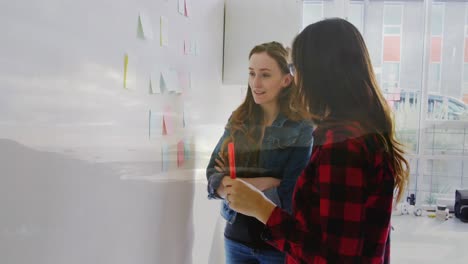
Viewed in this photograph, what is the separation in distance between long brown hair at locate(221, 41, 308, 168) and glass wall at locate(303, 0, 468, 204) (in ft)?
3.06

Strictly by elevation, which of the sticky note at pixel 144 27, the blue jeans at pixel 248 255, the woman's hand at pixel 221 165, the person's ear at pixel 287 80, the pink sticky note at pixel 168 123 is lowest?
the blue jeans at pixel 248 255

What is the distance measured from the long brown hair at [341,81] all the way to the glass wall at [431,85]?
1.29 meters

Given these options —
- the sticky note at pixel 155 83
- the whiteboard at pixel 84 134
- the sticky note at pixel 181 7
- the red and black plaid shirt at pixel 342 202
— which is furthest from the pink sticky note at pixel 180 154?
the red and black plaid shirt at pixel 342 202

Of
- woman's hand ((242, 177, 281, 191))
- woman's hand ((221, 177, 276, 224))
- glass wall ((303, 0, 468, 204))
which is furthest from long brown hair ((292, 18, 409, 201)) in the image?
glass wall ((303, 0, 468, 204))

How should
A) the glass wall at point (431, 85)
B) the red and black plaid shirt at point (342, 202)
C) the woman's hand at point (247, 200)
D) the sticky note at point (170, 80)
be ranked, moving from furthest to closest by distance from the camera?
the glass wall at point (431, 85) < the sticky note at point (170, 80) < the woman's hand at point (247, 200) < the red and black plaid shirt at point (342, 202)

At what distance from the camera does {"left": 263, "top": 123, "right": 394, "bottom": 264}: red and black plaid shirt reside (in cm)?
81

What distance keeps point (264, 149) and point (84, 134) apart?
804 millimetres

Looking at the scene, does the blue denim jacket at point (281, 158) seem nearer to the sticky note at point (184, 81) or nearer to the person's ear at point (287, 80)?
the person's ear at point (287, 80)

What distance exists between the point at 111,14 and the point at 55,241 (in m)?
0.37

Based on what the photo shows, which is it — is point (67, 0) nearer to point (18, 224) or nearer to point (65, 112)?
point (65, 112)

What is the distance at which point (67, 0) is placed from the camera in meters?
0.60

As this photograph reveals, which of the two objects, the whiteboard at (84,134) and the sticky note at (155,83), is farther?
the sticky note at (155,83)

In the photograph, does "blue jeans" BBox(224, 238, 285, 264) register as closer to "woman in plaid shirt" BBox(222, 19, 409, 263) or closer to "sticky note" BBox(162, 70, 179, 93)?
"woman in plaid shirt" BBox(222, 19, 409, 263)

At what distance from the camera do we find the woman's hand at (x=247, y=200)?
993mm
